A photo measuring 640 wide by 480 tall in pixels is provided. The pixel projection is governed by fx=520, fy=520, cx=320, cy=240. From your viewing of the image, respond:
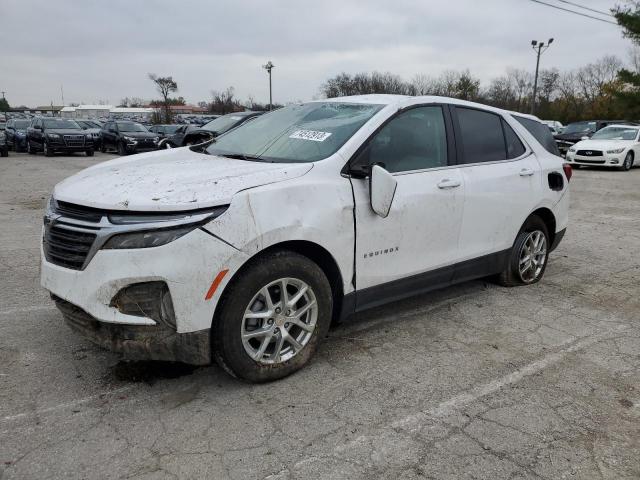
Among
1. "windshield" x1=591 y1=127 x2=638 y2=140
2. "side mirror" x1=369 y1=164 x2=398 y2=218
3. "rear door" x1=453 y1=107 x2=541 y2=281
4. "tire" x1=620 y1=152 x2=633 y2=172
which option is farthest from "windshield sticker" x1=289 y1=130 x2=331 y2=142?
"windshield" x1=591 y1=127 x2=638 y2=140

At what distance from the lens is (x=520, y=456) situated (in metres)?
2.54

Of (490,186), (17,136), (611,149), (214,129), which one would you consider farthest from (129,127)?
(490,186)

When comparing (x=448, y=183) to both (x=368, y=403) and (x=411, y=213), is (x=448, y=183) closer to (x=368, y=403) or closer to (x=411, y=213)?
(x=411, y=213)

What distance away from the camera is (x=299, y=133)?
12.4ft

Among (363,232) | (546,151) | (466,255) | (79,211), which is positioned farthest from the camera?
(546,151)

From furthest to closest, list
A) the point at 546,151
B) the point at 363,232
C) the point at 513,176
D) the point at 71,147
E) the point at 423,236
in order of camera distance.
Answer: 1. the point at 71,147
2. the point at 546,151
3. the point at 513,176
4. the point at 423,236
5. the point at 363,232

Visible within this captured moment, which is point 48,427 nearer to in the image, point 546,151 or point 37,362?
point 37,362

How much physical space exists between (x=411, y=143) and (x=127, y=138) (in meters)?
19.9

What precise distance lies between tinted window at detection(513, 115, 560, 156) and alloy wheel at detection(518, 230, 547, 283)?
2.78 feet

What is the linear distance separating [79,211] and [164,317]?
2.60 feet

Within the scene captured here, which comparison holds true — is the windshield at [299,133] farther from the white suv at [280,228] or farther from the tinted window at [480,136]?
the tinted window at [480,136]

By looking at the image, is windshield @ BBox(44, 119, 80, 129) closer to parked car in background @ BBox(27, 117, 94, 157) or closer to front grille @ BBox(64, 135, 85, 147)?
parked car in background @ BBox(27, 117, 94, 157)

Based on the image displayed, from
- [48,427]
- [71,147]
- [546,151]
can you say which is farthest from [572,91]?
[48,427]

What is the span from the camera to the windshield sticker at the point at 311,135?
3588 mm
